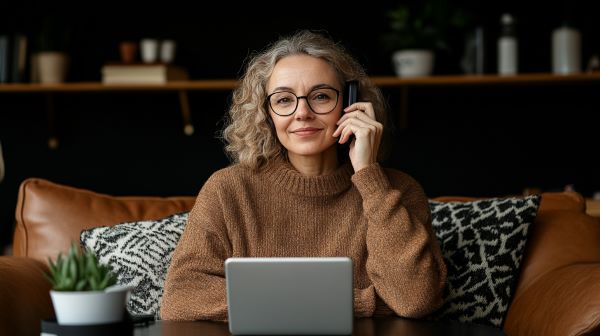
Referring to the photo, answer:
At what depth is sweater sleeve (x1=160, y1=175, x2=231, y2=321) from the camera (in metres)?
1.98

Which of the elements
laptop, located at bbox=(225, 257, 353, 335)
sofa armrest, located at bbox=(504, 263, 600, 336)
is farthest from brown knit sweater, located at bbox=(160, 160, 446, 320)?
laptop, located at bbox=(225, 257, 353, 335)

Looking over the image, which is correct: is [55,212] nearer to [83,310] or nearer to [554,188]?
[83,310]

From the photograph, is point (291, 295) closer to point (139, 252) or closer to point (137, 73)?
point (139, 252)

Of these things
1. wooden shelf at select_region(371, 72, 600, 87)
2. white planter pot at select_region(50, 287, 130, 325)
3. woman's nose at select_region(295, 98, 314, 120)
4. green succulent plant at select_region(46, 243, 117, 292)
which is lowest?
white planter pot at select_region(50, 287, 130, 325)

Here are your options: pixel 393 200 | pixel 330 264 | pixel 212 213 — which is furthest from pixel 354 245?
pixel 330 264

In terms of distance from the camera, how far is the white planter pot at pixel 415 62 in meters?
3.66

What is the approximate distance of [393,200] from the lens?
83.1 inches

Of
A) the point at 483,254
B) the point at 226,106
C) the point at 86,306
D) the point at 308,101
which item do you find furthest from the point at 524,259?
the point at 226,106

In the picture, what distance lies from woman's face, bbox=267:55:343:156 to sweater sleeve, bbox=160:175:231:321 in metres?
0.23

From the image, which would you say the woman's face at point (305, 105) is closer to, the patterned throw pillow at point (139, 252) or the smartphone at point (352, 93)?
the smartphone at point (352, 93)

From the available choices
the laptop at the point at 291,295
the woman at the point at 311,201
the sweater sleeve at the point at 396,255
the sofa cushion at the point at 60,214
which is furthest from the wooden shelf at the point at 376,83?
the laptop at the point at 291,295

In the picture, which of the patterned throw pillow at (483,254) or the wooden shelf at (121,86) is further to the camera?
the wooden shelf at (121,86)

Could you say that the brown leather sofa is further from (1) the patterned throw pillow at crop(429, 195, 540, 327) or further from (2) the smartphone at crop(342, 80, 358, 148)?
(2) the smartphone at crop(342, 80, 358, 148)

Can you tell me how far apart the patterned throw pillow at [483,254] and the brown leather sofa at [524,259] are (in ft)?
0.19
